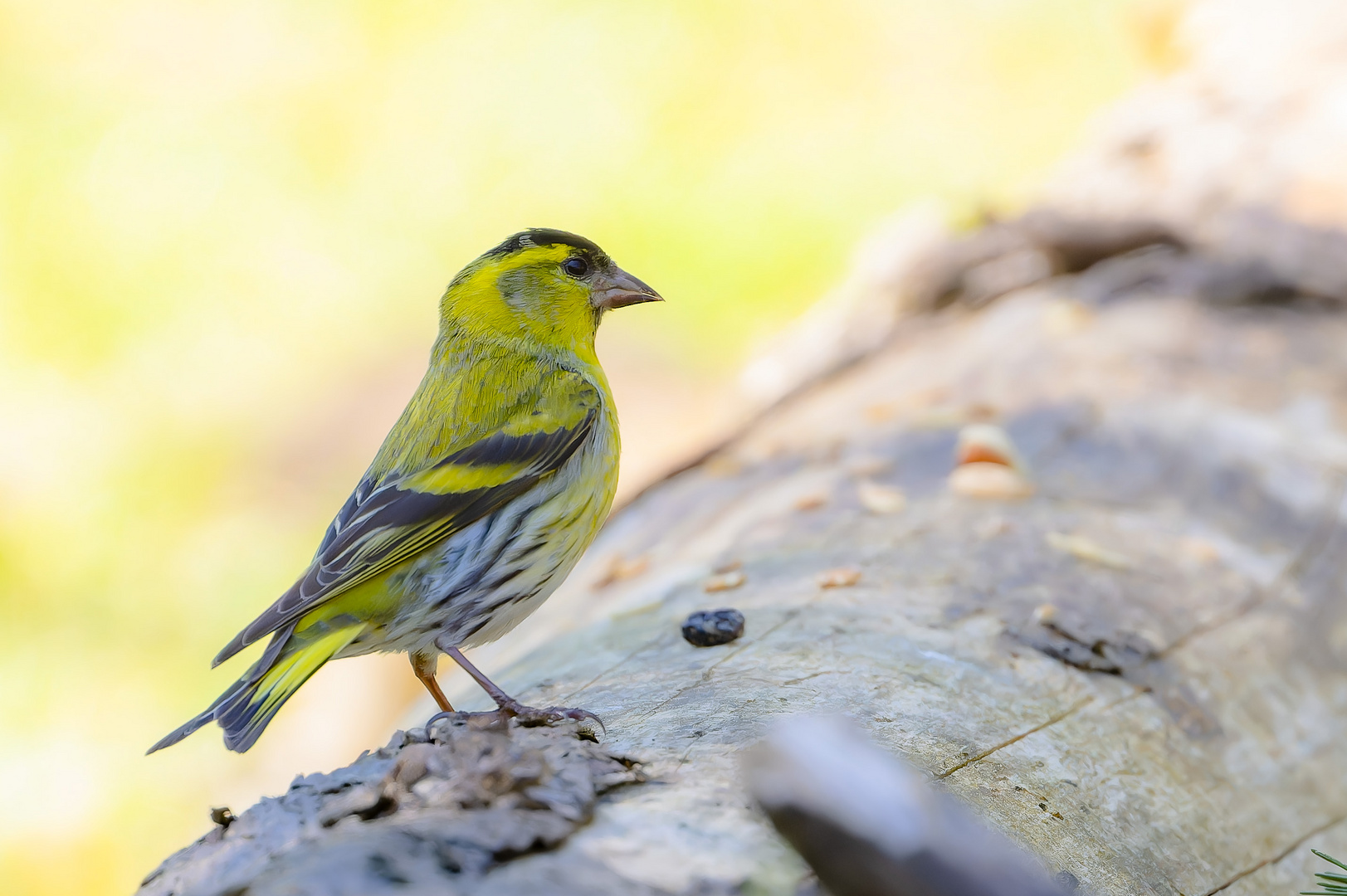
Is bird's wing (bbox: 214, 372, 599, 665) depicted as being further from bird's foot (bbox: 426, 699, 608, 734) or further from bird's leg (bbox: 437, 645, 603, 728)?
bird's foot (bbox: 426, 699, 608, 734)

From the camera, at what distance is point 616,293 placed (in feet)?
8.09

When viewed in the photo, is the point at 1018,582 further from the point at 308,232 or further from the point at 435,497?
the point at 308,232

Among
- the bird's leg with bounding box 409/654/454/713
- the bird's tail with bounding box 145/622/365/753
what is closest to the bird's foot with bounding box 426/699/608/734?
the bird's tail with bounding box 145/622/365/753

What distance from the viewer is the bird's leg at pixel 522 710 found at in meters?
1.50

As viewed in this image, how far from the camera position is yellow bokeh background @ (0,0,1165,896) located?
450cm

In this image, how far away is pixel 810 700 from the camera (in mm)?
1641

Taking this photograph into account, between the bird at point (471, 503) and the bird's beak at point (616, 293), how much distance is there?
4 centimetres

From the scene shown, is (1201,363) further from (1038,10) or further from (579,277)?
(1038,10)

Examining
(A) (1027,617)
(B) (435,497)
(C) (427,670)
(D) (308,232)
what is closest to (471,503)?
(B) (435,497)

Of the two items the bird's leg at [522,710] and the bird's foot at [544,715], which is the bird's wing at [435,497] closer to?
the bird's leg at [522,710]

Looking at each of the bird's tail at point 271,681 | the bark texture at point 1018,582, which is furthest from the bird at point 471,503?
the bark texture at point 1018,582

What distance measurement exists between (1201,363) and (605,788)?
7.58 ft

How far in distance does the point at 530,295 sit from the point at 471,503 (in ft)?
1.84

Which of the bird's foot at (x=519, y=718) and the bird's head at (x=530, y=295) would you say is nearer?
the bird's foot at (x=519, y=718)
